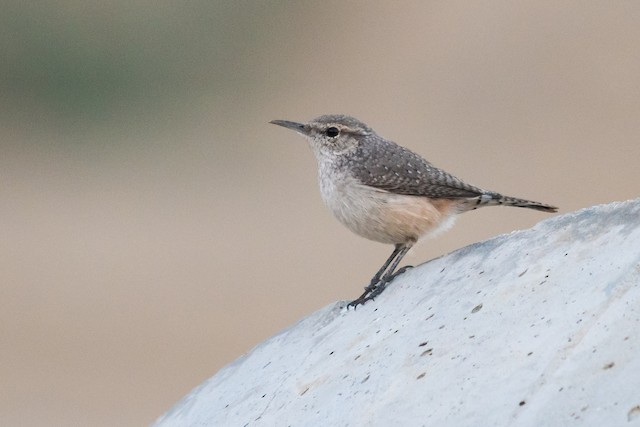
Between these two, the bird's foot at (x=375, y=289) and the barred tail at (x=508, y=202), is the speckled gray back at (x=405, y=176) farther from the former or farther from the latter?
the bird's foot at (x=375, y=289)

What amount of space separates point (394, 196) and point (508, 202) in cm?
53

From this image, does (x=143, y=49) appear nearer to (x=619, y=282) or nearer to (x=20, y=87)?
(x=20, y=87)

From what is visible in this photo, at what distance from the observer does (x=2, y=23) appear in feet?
67.7

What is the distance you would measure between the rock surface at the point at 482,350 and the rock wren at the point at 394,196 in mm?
1000

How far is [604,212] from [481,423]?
3.44ft

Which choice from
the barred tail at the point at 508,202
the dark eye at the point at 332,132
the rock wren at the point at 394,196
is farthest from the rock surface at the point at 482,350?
the dark eye at the point at 332,132

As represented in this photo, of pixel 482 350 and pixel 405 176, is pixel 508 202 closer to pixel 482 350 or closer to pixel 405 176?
pixel 405 176

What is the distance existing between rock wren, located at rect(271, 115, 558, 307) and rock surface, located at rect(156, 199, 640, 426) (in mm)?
1000

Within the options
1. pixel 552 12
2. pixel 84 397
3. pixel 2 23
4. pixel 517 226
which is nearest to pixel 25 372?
pixel 84 397

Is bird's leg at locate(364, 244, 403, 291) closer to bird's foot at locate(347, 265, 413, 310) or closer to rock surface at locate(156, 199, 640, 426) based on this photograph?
bird's foot at locate(347, 265, 413, 310)

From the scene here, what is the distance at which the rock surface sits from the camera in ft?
10.0

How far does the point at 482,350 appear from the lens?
337cm

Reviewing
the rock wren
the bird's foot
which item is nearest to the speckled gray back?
the rock wren

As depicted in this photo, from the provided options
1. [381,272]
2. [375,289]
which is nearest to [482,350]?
[375,289]
